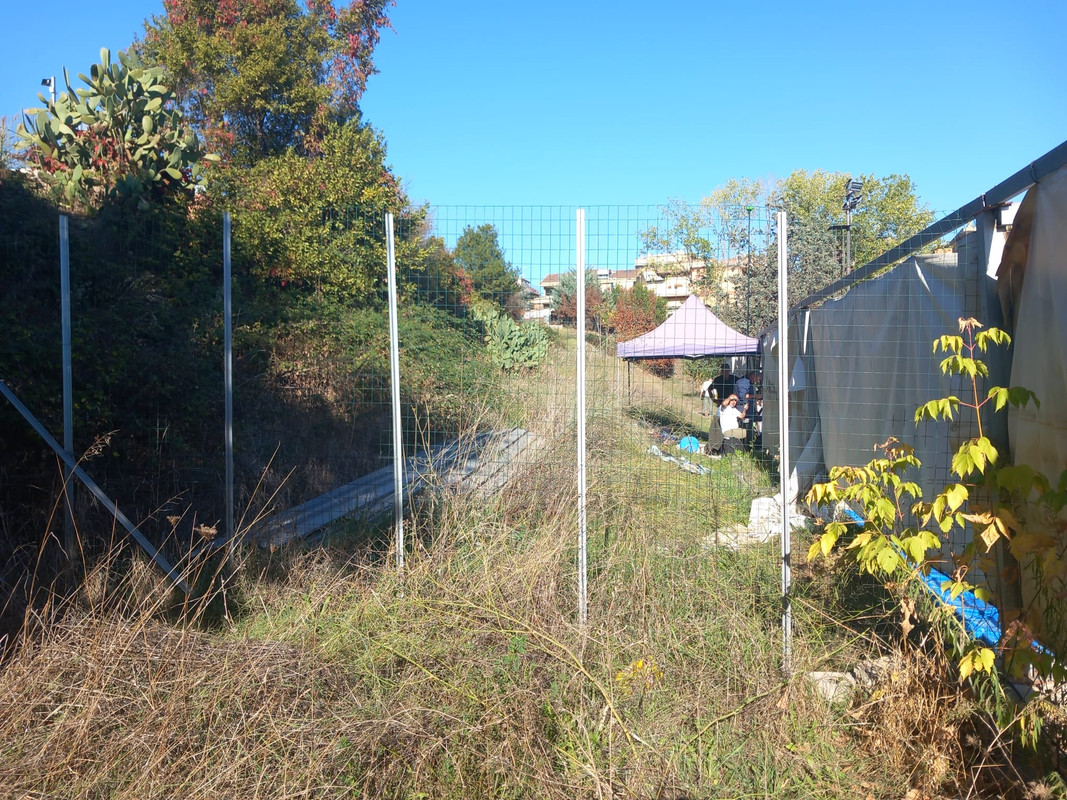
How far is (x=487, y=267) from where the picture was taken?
5445 mm

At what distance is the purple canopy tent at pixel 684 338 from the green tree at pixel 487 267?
960 millimetres

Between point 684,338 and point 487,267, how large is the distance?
152cm

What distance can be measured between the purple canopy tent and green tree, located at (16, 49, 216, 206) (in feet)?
21.4

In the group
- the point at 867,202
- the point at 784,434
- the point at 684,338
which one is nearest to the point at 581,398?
the point at 684,338

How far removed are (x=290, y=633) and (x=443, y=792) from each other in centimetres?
141

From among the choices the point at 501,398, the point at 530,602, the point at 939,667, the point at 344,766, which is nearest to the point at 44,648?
the point at 344,766

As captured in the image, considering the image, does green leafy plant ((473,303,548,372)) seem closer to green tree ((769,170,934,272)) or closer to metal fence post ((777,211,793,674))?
metal fence post ((777,211,793,674))

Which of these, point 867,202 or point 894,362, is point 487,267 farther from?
point 867,202

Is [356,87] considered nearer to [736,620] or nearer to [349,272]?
[349,272]

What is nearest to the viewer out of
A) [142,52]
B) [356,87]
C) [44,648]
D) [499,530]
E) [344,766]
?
[344,766]

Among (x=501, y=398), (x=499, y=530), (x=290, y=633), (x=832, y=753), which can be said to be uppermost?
(x=501, y=398)

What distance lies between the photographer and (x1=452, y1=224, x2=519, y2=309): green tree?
512 centimetres

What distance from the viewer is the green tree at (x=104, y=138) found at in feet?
29.7

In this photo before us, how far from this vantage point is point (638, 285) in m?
5.38
